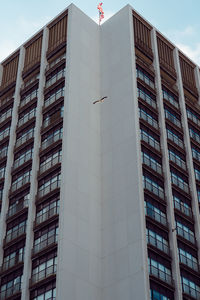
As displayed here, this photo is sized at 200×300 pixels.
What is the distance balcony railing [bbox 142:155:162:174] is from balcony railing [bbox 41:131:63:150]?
10155mm

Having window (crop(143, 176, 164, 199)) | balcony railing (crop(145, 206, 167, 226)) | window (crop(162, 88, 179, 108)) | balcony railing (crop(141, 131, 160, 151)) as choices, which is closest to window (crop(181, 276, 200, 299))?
balcony railing (crop(145, 206, 167, 226))

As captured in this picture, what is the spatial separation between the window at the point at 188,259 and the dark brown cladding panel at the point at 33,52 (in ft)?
114

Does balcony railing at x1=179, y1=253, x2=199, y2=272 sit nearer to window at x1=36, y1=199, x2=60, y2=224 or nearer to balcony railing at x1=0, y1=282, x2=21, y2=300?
window at x1=36, y1=199, x2=60, y2=224

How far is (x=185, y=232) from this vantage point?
66250 millimetres

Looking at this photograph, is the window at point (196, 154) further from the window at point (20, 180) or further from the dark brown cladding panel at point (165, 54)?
the window at point (20, 180)

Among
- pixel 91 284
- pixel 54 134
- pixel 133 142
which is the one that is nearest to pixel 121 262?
pixel 91 284

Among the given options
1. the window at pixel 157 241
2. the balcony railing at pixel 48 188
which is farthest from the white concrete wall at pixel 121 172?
the balcony railing at pixel 48 188

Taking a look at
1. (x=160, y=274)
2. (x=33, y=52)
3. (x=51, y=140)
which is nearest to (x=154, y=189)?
(x=160, y=274)

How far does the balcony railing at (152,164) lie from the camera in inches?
2634

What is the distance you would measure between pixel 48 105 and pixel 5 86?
1364 cm

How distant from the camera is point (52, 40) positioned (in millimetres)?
81312

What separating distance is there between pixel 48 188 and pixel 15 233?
637 cm

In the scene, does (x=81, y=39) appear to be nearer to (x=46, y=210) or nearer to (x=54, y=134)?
(x=54, y=134)

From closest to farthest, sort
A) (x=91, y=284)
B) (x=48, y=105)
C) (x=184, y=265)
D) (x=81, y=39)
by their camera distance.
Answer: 1. (x=91, y=284)
2. (x=184, y=265)
3. (x=48, y=105)
4. (x=81, y=39)
